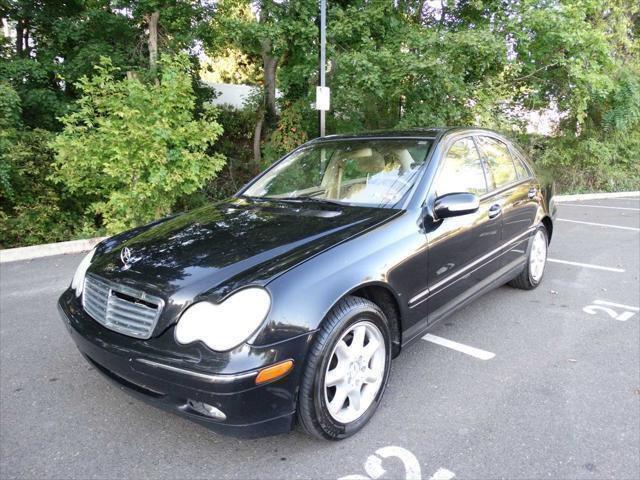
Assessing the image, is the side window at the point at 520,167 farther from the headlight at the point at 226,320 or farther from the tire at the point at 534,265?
the headlight at the point at 226,320

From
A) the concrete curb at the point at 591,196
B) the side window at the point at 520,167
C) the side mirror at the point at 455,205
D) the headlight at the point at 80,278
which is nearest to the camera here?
the headlight at the point at 80,278

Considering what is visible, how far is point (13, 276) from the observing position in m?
5.18

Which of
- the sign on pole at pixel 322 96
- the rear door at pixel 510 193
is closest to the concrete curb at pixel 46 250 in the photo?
the rear door at pixel 510 193

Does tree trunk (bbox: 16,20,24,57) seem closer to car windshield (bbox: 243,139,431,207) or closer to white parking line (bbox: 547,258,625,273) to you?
car windshield (bbox: 243,139,431,207)

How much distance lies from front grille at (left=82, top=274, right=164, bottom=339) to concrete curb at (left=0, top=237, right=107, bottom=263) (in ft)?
14.3

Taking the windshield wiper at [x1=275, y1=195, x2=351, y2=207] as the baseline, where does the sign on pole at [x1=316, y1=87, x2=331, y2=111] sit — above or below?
above

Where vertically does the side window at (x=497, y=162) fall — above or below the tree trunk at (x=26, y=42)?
below

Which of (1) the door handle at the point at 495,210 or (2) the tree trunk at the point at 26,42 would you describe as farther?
(2) the tree trunk at the point at 26,42

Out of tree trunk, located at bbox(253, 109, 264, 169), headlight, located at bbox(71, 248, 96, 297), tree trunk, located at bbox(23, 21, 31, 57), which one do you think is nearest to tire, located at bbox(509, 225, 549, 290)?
headlight, located at bbox(71, 248, 96, 297)

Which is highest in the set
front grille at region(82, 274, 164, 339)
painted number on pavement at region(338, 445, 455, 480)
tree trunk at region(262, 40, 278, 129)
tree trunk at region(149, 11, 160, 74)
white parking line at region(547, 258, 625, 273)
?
tree trunk at region(149, 11, 160, 74)

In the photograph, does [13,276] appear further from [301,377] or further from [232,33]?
[232,33]

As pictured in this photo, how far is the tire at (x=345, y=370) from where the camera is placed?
Answer: 206cm

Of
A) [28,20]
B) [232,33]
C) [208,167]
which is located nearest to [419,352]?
[208,167]

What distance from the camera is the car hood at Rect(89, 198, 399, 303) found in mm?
2090
